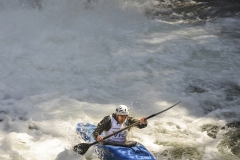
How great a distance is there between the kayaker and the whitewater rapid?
1.93 feet

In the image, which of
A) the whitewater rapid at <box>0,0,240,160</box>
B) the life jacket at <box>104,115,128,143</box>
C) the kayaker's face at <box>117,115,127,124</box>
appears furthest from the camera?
the whitewater rapid at <box>0,0,240,160</box>

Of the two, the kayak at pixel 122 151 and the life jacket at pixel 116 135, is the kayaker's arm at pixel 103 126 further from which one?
the kayak at pixel 122 151

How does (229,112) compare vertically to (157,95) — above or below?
below

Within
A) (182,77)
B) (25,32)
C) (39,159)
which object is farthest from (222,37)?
(39,159)

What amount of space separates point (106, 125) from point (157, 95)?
3129 millimetres

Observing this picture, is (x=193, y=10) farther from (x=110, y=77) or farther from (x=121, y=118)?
(x=121, y=118)

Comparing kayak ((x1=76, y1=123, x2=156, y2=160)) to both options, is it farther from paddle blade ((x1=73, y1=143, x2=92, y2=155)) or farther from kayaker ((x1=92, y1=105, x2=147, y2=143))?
paddle blade ((x1=73, y1=143, x2=92, y2=155))

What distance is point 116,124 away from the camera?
219 inches

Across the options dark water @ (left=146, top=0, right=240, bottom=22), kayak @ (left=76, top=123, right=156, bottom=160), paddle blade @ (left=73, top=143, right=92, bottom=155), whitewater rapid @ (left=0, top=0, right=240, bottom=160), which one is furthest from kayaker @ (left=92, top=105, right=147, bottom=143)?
dark water @ (left=146, top=0, right=240, bottom=22)

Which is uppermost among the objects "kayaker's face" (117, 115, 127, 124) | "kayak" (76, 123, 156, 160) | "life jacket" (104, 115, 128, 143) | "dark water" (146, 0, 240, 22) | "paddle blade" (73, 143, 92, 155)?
"dark water" (146, 0, 240, 22)

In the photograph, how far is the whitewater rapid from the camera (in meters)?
6.61

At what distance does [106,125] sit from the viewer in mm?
5555

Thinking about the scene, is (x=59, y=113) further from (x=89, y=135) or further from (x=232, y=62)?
(x=232, y=62)

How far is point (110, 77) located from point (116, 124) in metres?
3.74
